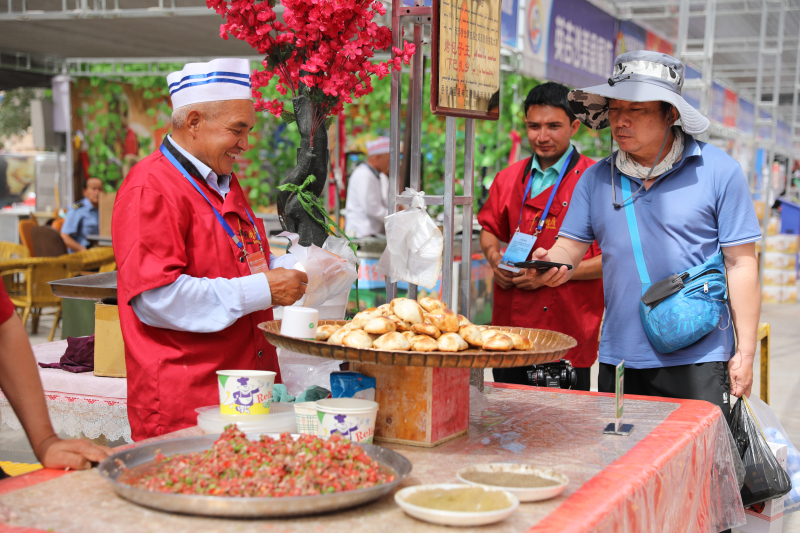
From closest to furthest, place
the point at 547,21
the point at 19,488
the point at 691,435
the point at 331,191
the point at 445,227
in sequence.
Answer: the point at 19,488
the point at 691,435
the point at 445,227
the point at 547,21
the point at 331,191

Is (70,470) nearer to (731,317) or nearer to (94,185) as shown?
(731,317)

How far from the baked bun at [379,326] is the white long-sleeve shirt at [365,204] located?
17.7 ft

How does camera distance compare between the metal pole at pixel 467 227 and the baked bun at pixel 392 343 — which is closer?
the baked bun at pixel 392 343

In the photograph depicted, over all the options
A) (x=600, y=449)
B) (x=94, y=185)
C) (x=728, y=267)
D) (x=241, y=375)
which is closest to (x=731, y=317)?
(x=728, y=267)

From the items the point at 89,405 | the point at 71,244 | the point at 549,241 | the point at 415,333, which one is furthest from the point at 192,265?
the point at 71,244

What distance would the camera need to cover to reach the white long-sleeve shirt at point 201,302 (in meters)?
1.80

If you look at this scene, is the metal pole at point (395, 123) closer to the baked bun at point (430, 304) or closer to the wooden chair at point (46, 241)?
the baked bun at point (430, 304)

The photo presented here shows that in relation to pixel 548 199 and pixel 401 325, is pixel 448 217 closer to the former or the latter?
pixel 401 325

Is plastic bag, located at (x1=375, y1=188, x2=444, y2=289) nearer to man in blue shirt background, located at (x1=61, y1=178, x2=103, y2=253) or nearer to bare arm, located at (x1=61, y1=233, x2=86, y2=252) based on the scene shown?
bare arm, located at (x1=61, y1=233, x2=86, y2=252)

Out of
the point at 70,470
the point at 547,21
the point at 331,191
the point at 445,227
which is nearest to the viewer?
the point at 70,470

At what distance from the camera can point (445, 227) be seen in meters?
2.32

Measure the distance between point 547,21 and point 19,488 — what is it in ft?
17.5

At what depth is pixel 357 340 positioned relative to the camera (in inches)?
61.0

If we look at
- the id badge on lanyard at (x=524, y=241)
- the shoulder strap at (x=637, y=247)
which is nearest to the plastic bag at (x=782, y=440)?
the shoulder strap at (x=637, y=247)
